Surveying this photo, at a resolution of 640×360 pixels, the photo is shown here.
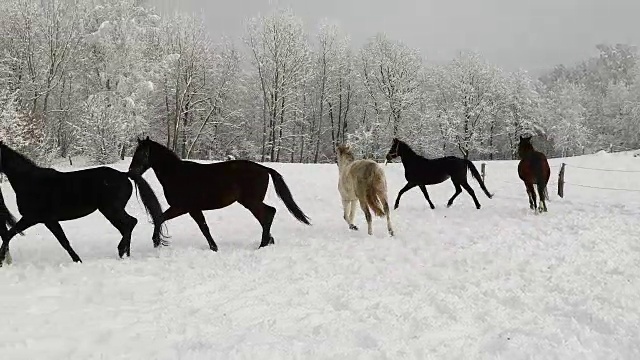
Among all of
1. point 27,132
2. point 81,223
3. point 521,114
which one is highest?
point 521,114

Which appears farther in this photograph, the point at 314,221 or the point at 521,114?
the point at 521,114

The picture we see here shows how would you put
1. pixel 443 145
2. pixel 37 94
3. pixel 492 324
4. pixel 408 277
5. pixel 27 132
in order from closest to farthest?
pixel 492 324 → pixel 408 277 → pixel 27 132 → pixel 37 94 → pixel 443 145

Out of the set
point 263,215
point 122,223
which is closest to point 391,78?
point 263,215

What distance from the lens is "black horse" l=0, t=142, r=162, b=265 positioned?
20.2 feet

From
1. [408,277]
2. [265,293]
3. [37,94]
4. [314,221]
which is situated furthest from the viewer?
[37,94]

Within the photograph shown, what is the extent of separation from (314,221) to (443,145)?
3020cm

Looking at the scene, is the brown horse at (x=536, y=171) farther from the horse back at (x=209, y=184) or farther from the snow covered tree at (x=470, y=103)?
the snow covered tree at (x=470, y=103)

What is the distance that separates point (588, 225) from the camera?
25.8 ft

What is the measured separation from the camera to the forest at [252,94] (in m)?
24.8

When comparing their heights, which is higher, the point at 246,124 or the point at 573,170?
the point at 246,124

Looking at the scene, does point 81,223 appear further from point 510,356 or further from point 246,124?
point 246,124

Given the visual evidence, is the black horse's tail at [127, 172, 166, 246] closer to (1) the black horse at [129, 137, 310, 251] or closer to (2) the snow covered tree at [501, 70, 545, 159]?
(1) the black horse at [129, 137, 310, 251]

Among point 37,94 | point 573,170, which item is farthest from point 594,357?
point 37,94

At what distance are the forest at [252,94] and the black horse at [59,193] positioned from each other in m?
15.3
